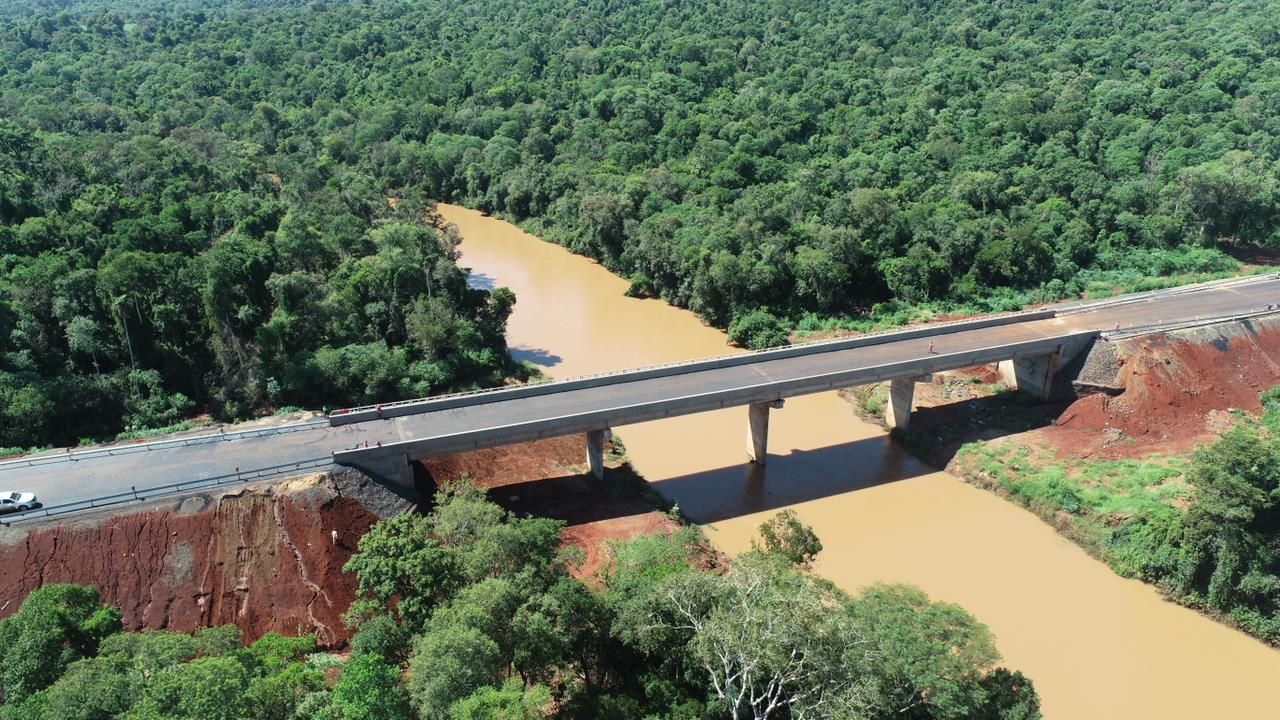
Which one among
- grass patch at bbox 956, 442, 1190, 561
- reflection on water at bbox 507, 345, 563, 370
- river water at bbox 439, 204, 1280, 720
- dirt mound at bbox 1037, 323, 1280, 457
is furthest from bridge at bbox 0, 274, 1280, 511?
reflection on water at bbox 507, 345, 563, 370

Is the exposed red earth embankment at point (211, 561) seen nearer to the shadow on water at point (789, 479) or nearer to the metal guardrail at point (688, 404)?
the metal guardrail at point (688, 404)

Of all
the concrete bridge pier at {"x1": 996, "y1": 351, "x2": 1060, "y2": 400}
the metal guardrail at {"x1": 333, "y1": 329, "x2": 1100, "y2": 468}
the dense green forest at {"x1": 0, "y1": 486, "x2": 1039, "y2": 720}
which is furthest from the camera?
the concrete bridge pier at {"x1": 996, "y1": 351, "x2": 1060, "y2": 400}

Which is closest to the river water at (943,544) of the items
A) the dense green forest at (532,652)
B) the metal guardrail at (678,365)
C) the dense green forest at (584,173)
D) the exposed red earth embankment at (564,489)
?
the exposed red earth embankment at (564,489)

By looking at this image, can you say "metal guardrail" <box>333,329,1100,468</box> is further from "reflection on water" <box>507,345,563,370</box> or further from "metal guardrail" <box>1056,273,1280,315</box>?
"reflection on water" <box>507,345,563,370</box>

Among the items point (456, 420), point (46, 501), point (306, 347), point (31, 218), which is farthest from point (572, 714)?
point (31, 218)

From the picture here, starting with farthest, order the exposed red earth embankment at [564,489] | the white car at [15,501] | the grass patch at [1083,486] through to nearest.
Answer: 1. the exposed red earth embankment at [564,489]
2. the grass patch at [1083,486]
3. the white car at [15,501]
